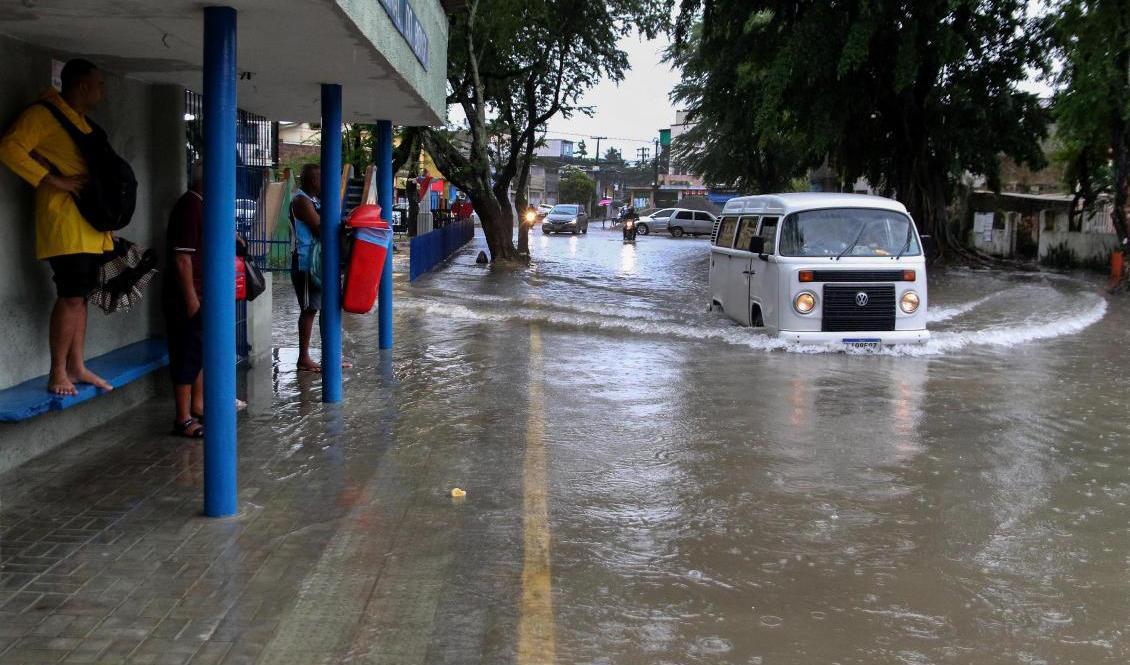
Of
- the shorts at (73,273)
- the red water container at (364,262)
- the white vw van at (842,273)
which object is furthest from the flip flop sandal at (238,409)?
the white vw van at (842,273)

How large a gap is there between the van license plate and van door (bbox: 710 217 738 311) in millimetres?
2880

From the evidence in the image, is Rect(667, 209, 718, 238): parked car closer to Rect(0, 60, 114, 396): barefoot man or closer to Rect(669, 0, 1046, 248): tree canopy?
Rect(669, 0, 1046, 248): tree canopy

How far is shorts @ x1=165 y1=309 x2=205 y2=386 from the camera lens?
679cm

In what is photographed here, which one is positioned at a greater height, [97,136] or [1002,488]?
[97,136]

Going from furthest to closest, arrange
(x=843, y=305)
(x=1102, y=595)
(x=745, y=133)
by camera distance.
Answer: (x=745, y=133), (x=843, y=305), (x=1102, y=595)

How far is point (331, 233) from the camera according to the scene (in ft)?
27.1

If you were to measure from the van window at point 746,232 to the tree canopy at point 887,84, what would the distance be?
10.1m

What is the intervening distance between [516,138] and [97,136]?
982 inches

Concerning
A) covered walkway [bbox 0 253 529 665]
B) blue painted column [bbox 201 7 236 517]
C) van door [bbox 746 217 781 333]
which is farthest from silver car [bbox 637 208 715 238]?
blue painted column [bbox 201 7 236 517]

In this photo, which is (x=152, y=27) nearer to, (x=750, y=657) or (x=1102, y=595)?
(x=750, y=657)

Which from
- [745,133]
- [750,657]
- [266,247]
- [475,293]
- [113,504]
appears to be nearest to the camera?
[750,657]

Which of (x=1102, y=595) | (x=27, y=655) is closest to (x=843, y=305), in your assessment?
(x=1102, y=595)

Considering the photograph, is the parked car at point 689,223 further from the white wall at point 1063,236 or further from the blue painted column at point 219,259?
the blue painted column at point 219,259

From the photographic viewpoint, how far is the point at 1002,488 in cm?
646
